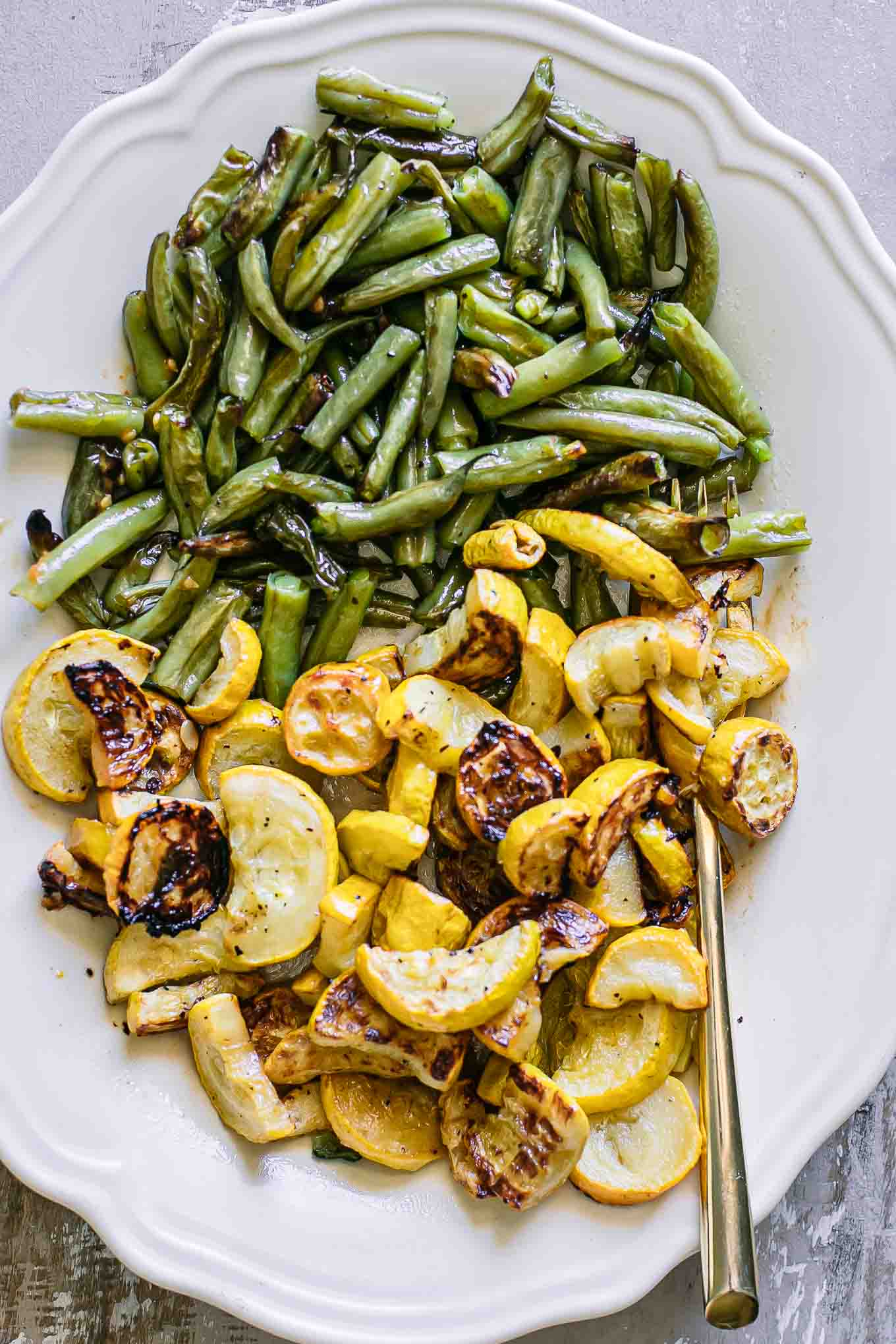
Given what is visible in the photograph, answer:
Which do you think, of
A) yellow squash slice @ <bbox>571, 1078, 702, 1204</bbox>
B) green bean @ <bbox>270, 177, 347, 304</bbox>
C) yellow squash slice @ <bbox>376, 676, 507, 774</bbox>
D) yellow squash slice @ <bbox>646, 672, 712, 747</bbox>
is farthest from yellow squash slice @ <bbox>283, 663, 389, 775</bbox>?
yellow squash slice @ <bbox>571, 1078, 702, 1204</bbox>

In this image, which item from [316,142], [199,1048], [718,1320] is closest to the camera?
[718,1320]

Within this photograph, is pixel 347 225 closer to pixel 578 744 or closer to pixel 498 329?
pixel 498 329

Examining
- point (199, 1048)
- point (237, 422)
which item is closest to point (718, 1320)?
point (199, 1048)

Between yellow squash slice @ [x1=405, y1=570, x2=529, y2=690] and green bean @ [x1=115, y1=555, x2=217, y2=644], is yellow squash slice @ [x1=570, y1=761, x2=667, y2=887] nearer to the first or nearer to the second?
yellow squash slice @ [x1=405, y1=570, x2=529, y2=690]

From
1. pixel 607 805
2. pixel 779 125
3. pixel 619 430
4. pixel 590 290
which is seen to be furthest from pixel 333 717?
pixel 779 125

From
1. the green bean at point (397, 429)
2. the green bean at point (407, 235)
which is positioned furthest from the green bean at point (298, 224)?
the green bean at point (397, 429)

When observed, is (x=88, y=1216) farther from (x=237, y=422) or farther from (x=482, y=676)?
(x=237, y=422)
